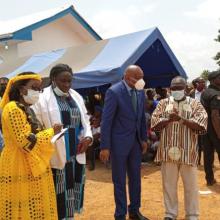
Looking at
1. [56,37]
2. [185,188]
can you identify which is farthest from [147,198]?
[56,37]

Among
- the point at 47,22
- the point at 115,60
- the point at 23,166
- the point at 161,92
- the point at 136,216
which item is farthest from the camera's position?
the point at 47,22

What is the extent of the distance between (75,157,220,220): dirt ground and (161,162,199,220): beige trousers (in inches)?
12.4

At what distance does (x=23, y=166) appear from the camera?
3203 mm

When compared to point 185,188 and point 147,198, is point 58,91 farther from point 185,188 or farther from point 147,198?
point 147,198

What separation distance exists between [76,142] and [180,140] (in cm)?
125

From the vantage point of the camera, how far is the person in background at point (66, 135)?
3809 mm

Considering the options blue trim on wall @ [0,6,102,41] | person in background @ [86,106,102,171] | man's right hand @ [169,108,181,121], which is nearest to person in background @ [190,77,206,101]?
person in background @ [86,106,102,171]

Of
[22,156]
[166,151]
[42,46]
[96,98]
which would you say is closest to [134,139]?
[166,151]

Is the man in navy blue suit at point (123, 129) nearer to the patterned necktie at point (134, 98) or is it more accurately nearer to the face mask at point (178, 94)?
the patterned necktie at point (134, 98)

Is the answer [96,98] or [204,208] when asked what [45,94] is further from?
[96,98]

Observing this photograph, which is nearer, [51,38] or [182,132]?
[182,132]

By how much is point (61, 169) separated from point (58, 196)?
10.4 inches

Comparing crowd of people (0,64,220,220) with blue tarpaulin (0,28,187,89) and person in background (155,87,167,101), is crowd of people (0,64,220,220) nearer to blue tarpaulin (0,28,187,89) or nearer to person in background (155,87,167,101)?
blue tarpaulin (0,28,187,89)

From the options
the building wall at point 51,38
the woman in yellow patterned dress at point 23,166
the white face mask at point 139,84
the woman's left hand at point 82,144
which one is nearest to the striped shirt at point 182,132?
the white face mask at point 139,84
